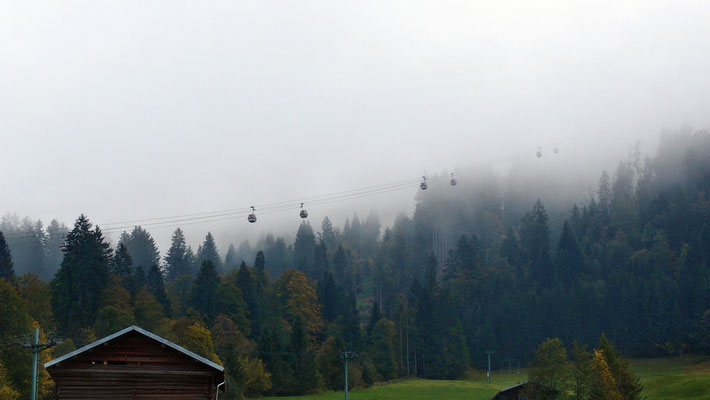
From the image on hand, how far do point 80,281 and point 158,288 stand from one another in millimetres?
25006

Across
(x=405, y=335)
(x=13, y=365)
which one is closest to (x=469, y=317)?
(x=405, y=335)

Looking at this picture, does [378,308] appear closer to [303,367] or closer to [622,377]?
[303,367]

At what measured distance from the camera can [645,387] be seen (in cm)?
9325

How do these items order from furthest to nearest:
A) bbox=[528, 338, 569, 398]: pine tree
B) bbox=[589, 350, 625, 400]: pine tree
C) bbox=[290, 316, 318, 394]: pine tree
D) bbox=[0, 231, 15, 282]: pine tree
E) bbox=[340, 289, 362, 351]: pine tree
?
1. bbox=[340, 289, 362, 351]: pine tree
2. bbox=[0, 231, 15, 282]: pine tree
3. bbox=[290, 316, 318, 394]: pine tree
4. bbox=[528, 338, 569, 398]: pine tree
5. bbox=[589, 350, 625, 400]: pine tree

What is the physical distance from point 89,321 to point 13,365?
3936 cm

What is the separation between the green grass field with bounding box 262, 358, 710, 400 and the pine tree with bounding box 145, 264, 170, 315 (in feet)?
127

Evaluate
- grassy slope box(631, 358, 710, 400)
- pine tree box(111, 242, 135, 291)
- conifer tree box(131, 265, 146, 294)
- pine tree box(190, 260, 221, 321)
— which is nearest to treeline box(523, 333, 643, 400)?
grassy slope box(631, 358, 710, 400)

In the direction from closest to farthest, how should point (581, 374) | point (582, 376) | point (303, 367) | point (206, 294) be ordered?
point (582, 376) < point (581, 374) < point (303, 367) < point (206, 294)

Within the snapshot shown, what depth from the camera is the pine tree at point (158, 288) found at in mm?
122825

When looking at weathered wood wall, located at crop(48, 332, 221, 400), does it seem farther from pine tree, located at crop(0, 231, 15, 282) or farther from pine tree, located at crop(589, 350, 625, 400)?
pine tree, located at crop(0, 231, 15, 282)

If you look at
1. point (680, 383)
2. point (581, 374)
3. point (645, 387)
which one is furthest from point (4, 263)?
point (680, 383)

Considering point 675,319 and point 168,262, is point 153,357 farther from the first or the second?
point 168,262

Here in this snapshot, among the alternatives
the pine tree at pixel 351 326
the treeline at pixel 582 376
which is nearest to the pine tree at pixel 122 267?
the pine tree at pixel 351 326

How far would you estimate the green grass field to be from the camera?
8156cm
